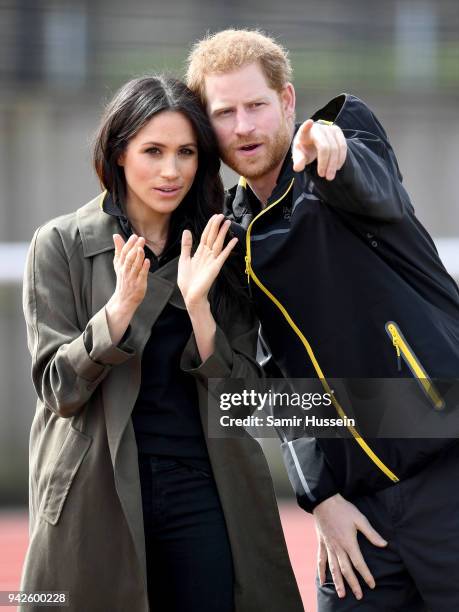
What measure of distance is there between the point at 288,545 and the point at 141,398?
3.06 m

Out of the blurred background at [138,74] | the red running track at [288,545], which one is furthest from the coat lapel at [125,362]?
the red running track at [288,545]

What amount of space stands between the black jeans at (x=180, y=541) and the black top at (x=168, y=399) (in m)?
0.03

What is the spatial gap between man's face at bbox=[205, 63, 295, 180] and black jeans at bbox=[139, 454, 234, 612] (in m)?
0.69

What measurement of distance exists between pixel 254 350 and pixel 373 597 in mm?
595

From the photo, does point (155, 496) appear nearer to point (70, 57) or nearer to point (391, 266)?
point (391, 266)

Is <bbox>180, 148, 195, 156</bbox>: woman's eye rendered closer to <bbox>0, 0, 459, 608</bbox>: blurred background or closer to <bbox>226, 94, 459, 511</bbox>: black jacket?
<bbox>226, 94, 459, 511</bbox>: black jacket

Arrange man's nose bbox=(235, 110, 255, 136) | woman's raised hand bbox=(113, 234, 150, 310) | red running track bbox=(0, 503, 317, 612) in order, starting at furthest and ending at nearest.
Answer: red running track bbox=(0, 503, 317, 612)
man's nose bbox=(235, 110, 255, 136)
woman's raised hand bbox=(113, 234, 150, 310)

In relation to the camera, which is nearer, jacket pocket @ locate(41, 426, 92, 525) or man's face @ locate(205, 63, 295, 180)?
jacket pocket @ locate(41, 426, 92, 525)

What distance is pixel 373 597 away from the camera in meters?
2.39

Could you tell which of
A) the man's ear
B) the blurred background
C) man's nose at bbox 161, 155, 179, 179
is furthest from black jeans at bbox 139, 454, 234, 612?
the blurred background

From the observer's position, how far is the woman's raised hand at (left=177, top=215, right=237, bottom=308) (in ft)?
7.57

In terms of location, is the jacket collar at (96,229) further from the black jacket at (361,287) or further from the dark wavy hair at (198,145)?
the black jacket at (361,287)

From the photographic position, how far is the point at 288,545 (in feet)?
17.1

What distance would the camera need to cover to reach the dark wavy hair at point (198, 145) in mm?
2398
